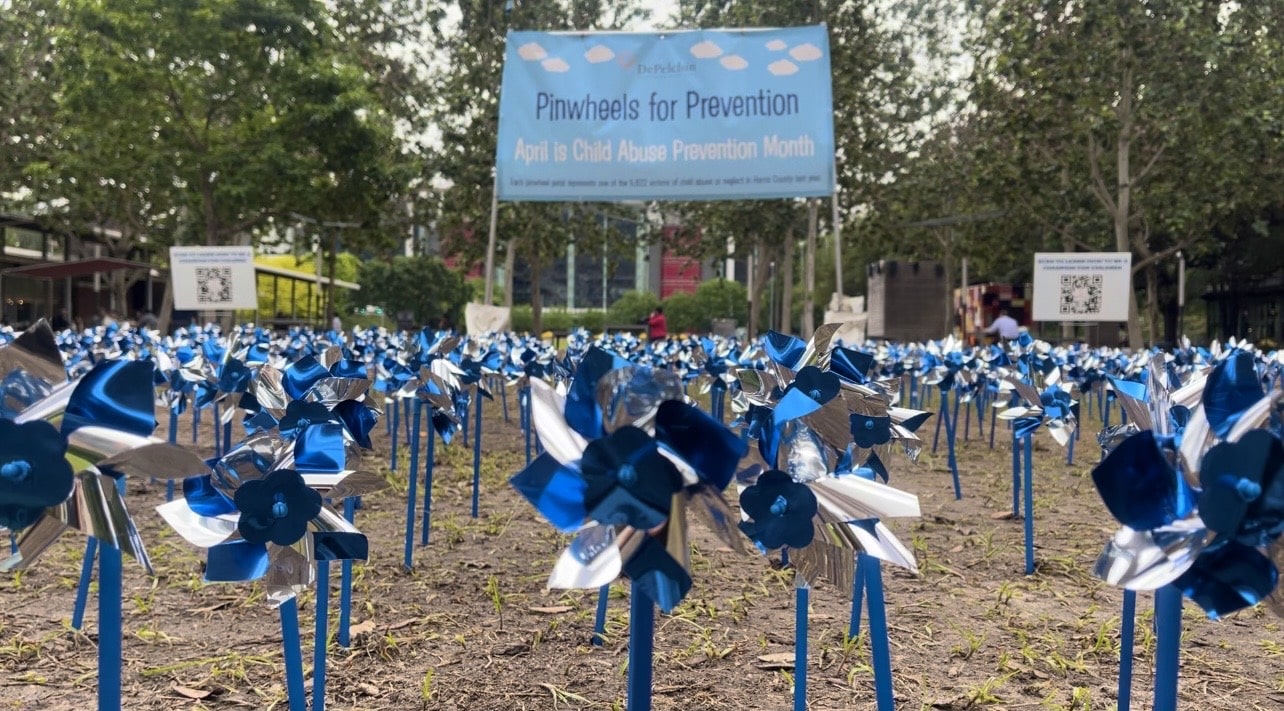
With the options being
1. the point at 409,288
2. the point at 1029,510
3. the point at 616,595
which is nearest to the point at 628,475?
the point at 616,595

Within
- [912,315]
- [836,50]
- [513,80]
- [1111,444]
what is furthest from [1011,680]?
[912,315]

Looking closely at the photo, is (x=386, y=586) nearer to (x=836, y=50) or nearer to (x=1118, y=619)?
(x=1118, y=619)

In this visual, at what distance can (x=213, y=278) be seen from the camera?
11.0 m

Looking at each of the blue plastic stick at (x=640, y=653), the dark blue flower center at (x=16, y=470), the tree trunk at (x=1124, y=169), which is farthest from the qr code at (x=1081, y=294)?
the dark blue flower center at (x=16, y=470)

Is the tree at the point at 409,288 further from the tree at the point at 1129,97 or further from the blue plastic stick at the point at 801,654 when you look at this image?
the blue plastic stick at the point at 801,654

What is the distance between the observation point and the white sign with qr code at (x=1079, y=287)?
1013cm

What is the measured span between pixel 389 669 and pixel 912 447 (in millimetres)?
1667

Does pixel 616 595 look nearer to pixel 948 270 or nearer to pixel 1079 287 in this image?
pixel 1079 287

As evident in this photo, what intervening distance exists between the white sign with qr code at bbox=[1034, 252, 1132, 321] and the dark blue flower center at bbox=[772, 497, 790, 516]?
9.48m

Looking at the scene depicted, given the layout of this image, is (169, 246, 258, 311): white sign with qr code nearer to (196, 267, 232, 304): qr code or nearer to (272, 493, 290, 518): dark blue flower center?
(196, 267, 232, 304): qr code

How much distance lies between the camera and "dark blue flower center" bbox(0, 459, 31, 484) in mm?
1188

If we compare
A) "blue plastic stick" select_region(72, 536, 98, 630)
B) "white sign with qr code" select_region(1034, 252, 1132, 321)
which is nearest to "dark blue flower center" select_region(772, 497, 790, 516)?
"blue plastic stick" select_region(72, 536, 98, 630)

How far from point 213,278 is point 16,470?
1060 cm

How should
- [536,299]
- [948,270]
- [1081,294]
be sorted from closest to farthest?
[1081,294], [536,299], [948,270]
